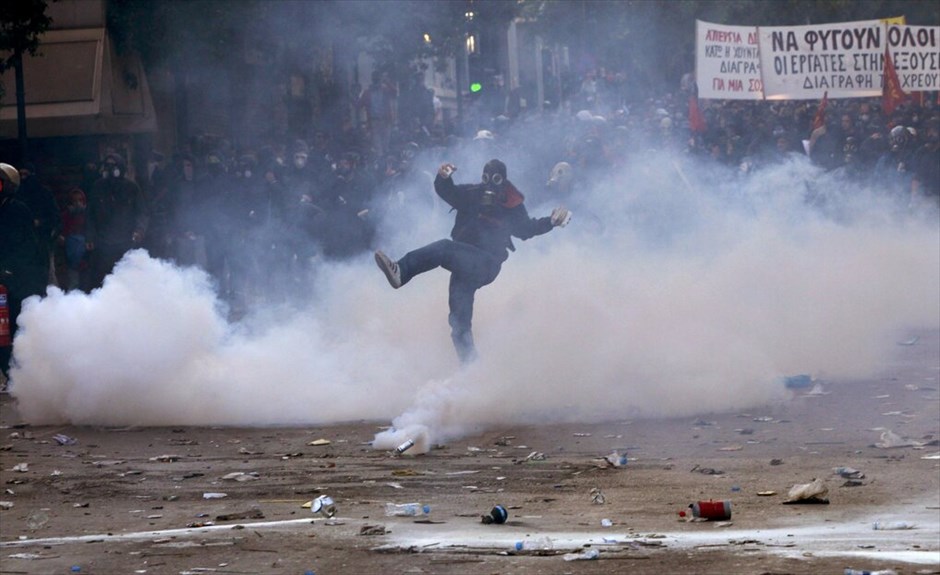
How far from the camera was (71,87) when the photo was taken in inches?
830

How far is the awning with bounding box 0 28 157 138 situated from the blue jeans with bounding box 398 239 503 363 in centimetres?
1156

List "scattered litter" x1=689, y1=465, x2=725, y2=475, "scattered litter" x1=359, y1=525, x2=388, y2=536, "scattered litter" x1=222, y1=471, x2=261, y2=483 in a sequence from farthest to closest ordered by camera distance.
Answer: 1. "scattered litter" x1=222, y1=471, x2=261, y2=483
2. "scattered litter" x1=689, y1=465, x2=725, y2=475
3. "scattered litter" x1=359, y1=525, x2=388, y2=536

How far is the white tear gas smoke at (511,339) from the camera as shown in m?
10.3

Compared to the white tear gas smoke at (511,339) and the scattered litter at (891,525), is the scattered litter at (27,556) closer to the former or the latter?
the white tear gas smoke at (511,339)

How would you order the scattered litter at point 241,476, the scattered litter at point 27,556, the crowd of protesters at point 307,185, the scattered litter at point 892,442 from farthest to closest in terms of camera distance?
the crowd of protesters at point 307,185 < the scattered litter at point 892,442 < the scattered litter at point 241,476 < the scattered litter at point 27,556

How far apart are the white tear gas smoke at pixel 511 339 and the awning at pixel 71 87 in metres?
7.31

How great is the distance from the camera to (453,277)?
10617 mm

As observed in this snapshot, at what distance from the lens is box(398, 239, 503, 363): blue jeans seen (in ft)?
34.6

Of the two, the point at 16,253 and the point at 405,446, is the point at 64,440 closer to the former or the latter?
the point at 405,446

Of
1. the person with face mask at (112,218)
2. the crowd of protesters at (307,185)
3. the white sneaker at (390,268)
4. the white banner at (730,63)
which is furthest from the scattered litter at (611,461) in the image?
the white banner at (730,63)

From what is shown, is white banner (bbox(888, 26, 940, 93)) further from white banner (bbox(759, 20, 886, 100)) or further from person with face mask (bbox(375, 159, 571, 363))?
person with face mask (bbox(375, 159, 571, 363))

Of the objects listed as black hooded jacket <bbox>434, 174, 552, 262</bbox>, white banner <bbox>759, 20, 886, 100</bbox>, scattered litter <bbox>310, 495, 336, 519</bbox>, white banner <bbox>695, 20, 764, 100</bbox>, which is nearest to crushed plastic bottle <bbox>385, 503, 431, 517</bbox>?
scattered litter <bbox>310, 495, 336, 519</bbox>

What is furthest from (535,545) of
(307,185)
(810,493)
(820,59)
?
(820,59)

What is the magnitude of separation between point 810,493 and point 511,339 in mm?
4434
